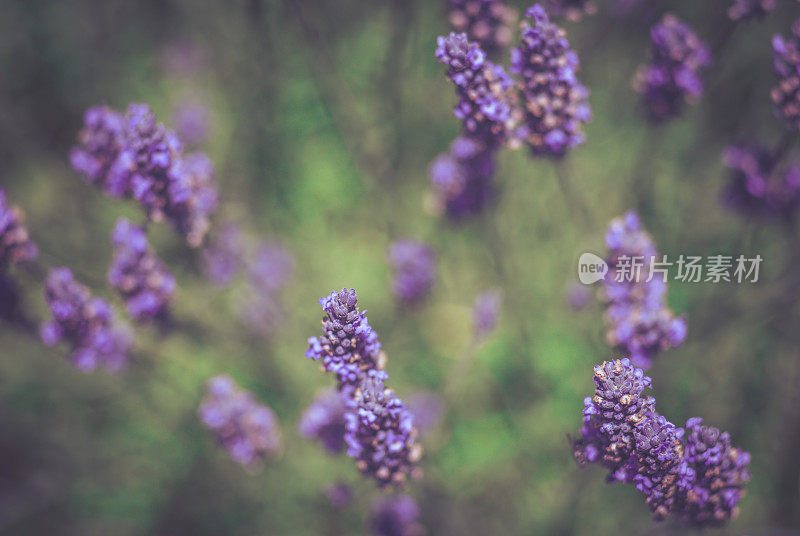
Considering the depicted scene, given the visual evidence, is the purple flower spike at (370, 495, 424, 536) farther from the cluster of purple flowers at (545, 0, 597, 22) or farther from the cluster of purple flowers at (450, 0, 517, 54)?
the cluster of purple flowers at (545, 0, 597, 22)

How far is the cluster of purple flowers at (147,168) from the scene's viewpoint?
1.76m

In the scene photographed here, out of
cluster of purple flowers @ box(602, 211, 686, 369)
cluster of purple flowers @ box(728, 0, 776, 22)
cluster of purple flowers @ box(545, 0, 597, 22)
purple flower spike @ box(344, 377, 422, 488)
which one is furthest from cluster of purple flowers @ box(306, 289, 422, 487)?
cluster of purple flowers @ box(728, 0, 776, 22)

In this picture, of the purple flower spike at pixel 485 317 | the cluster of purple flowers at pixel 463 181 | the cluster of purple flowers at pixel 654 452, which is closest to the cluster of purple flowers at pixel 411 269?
the cluster of purple flowers at pixel 463 181

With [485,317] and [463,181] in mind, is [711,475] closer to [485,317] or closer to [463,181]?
[485,317]

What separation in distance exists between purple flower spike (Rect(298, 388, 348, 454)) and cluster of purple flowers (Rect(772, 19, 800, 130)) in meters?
1.83

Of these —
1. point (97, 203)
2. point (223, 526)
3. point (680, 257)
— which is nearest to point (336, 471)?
point (223, 526)

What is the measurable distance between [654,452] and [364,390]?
2.30 ft

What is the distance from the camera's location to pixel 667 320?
1779 millimetres

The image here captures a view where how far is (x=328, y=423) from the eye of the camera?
1995mm

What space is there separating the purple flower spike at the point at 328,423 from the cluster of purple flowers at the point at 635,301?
1.00 metres

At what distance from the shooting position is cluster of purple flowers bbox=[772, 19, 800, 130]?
1.81 metres

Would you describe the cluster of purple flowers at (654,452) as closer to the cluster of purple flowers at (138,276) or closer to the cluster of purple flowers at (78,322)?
the cluster of purple flowers at (138,276)

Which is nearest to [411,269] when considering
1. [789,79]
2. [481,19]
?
[481,19]

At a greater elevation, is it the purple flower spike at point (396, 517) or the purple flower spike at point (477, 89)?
the purple flower spike at point (477, 89)
